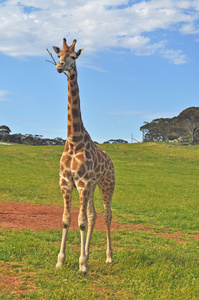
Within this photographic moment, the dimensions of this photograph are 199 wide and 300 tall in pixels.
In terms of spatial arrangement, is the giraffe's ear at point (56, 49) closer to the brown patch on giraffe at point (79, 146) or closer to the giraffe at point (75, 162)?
the giraffe at point (75, 162)

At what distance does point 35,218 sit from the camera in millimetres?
12492

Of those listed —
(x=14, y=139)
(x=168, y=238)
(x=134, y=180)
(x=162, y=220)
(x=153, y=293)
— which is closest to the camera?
(x=153, y=293)

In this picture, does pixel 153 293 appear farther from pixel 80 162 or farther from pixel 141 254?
pixel 80 162

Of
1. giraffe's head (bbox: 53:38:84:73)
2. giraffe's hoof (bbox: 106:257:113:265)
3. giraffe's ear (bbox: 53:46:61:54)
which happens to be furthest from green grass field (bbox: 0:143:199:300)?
giraffe's ear (bbox: 53:46:61:54)

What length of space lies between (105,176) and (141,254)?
2.27m

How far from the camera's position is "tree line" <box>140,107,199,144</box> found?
6988 centimetres

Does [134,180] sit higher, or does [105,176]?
[105,176]

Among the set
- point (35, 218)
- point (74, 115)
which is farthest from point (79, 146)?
point (35, 218)

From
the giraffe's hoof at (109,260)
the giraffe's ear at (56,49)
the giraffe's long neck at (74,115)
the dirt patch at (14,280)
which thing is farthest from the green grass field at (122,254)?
the giraffe's ear at (56,49)

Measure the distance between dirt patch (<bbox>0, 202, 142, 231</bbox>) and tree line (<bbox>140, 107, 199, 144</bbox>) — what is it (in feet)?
189

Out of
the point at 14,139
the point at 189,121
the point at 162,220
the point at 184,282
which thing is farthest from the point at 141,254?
the point at 14,139

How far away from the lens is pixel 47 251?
7992 mm

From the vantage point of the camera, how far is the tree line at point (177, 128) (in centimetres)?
6988

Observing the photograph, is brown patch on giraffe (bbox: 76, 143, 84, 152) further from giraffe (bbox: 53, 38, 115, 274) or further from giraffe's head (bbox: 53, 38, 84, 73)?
giraffe's head (bbox: 53, 38, 84, 73)
